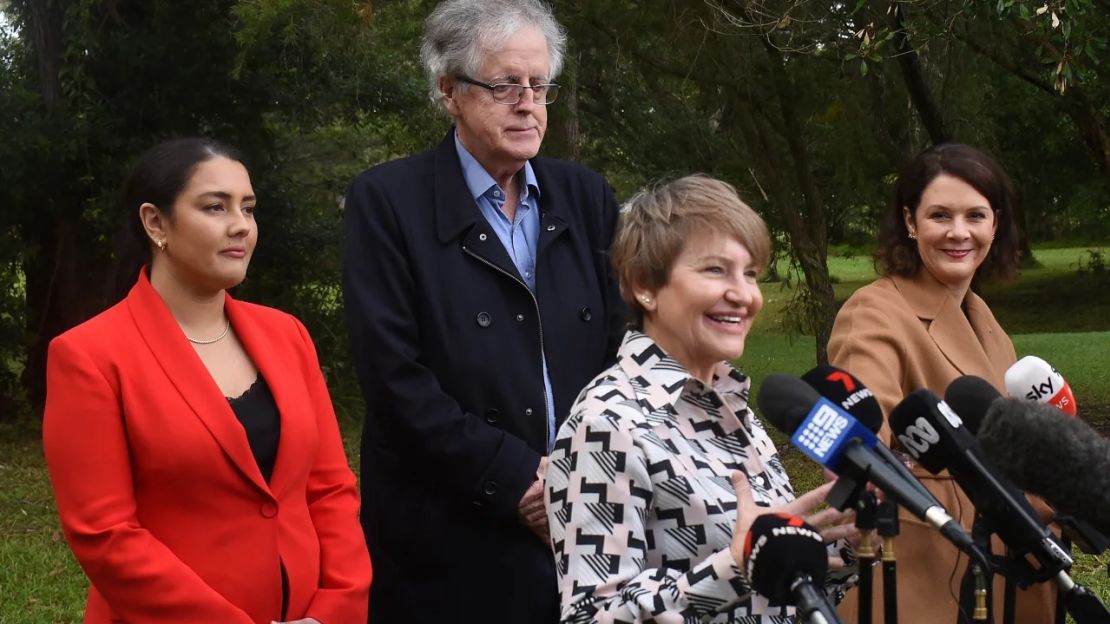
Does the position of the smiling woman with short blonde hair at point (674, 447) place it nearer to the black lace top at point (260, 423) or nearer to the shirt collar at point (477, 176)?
the shirt collar at point (477, 176)

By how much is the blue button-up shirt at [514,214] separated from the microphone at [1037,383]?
54.3 inches

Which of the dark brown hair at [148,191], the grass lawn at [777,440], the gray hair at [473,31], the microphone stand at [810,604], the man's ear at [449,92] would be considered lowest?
the grass lawn at [777,440]

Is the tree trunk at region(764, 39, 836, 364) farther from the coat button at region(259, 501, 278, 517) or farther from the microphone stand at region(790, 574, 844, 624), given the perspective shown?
the microphone stand at region(790, 574, 844, 624)

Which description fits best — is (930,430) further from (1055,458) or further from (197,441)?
(197,441)

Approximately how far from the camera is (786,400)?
2.43 m

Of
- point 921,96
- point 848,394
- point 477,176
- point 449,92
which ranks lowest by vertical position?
point 848,394

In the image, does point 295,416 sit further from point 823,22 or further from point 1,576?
point 823,22

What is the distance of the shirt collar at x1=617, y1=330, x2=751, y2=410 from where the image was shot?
2900 millimetres

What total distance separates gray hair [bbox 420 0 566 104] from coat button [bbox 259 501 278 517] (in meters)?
1.26

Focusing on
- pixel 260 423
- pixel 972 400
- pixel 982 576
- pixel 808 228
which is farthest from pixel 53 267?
pixel 982 576

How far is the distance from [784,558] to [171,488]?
1773mm

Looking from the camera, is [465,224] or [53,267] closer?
[465,224]

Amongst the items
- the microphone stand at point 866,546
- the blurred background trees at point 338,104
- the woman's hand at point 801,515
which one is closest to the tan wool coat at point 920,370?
the woman's hand at point 801,515

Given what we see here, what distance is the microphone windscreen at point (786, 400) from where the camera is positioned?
7.80ft
